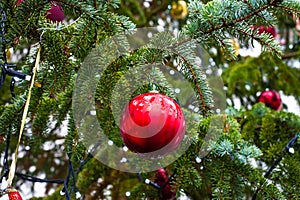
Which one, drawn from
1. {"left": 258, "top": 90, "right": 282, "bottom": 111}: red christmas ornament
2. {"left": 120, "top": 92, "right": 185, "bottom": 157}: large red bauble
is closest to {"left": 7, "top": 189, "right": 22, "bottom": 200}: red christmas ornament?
{"left": 120, "top": 92, "right": 185, "bottom": 157}: large red bauble

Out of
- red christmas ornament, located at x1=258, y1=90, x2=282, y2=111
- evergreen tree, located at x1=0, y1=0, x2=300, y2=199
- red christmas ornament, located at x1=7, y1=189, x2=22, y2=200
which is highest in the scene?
red christmas ornament, located at x1=258, y1=90, x2=282, y2=111

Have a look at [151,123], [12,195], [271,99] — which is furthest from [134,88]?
[271,99]

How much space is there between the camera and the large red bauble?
2.46 feet

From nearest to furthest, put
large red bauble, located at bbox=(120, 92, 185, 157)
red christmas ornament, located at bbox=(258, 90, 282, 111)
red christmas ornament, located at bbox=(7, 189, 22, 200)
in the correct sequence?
1. red christmas ornament, located at bbox=(7, 189, 22, 200)
2. large red bauble, located at bbox=(120, 92, 185, 157)
3. red christmas ornament, located at bbox=(258, 90, 282, 111)

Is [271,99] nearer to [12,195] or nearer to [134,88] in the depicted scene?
[134,88]

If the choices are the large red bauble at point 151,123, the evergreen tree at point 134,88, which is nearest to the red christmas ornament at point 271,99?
the evergreen tree at point 134,88

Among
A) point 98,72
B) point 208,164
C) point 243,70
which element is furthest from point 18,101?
point 243,70

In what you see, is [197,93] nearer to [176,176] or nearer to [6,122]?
[176,176]

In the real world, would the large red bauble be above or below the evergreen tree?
below

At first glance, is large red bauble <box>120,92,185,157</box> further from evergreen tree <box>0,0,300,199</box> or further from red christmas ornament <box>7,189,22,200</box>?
red christmas ornament <box>7,189,22,200</box>

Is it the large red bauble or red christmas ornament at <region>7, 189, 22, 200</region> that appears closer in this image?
red christmas ornament at <region>7, 189, 22, 200</region>

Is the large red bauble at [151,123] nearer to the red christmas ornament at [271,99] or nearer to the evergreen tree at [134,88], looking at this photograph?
the evergreen tree at [134,88]

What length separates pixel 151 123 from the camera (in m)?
0.75

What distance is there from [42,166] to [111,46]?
1.69m
